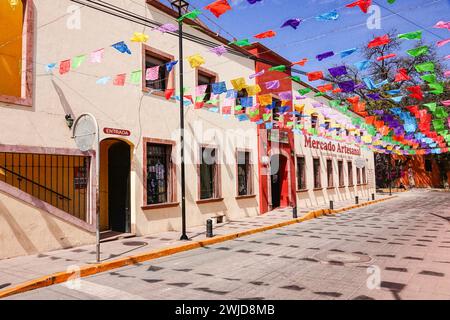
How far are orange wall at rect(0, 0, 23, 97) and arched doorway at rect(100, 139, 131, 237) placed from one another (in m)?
3.12

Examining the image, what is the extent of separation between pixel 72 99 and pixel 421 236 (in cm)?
1189

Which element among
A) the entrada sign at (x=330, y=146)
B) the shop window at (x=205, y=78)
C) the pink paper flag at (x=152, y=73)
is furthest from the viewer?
the entrada sign at (x=330, y=146)

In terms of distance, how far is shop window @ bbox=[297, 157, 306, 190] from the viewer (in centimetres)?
2273

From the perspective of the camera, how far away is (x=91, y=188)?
1011 cm

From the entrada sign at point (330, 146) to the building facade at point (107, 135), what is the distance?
7.87m

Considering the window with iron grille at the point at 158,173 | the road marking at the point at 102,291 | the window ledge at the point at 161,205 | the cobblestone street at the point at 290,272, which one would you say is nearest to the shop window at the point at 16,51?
the window with iron grille at the point at 158,173

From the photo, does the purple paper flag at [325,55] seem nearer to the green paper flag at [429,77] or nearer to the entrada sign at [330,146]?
the green paper flag at [429,77]

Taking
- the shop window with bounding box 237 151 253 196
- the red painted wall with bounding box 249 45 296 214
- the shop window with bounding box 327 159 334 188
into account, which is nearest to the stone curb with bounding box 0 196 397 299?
the shop window with bounding box 237 151 253 196

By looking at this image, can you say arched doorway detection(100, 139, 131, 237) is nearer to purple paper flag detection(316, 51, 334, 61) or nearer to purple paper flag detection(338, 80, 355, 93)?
purple paper flag detection(316, 51, 334, 61)

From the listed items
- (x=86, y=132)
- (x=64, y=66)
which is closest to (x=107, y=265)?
(x=86, y=132)

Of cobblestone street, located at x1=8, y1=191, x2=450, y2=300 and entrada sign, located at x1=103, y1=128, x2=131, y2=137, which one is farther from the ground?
entrada sign, located at x1=103, y1=128, x2=131, y2=137

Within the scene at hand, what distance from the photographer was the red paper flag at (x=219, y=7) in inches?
296
